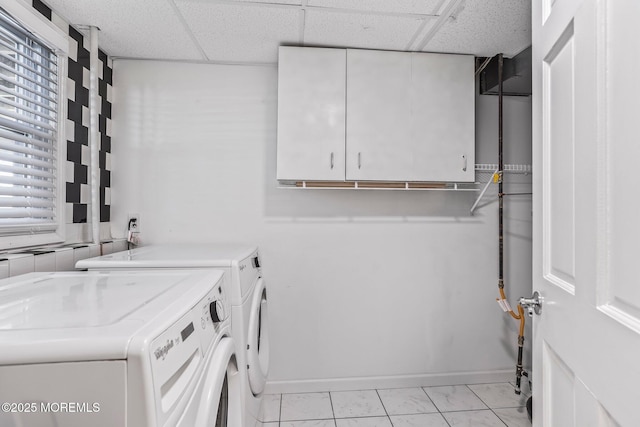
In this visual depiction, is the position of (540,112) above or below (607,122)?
above

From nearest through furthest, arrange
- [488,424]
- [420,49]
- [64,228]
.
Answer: [64,228]
[488,424]
[420,49]

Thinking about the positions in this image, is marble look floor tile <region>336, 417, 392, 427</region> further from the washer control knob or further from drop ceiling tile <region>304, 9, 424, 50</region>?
drop ceiling tile <region>304, 9, 424, 50</region>

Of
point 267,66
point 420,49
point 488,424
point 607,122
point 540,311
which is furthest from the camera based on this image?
point 267,66

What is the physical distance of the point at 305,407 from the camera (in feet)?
6.86

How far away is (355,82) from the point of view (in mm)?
2055

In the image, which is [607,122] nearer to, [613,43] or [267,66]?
[613,43]

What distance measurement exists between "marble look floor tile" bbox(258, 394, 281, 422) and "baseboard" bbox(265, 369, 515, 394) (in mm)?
46

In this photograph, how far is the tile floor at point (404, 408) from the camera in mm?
1946

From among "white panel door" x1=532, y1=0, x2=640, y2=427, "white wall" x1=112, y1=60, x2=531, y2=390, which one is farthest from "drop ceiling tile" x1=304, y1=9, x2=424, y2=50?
"white panel door" x1=532, y1=0, x2=640, y2=427

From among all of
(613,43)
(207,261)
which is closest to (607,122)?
(613,43)

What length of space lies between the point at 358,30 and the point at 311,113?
0.51 meters

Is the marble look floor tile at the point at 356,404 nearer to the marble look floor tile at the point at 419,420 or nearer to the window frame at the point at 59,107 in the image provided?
the marble look floor tile at the point at 419,420

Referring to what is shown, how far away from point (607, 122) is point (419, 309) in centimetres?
190

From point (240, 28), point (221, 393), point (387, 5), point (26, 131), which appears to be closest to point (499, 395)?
point (221, 393)
